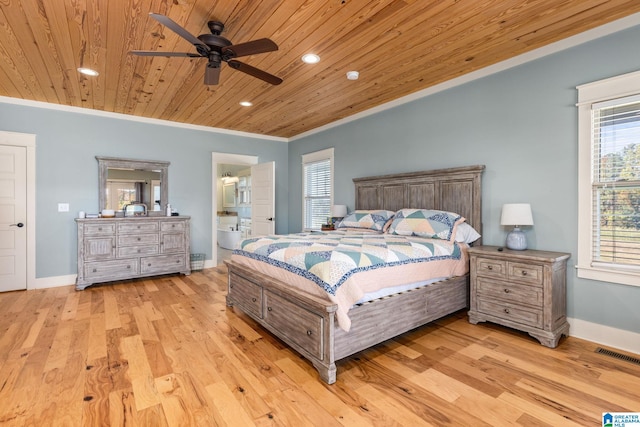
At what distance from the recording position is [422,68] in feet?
10.6

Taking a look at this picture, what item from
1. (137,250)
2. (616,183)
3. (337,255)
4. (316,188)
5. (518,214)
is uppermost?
(316,188)

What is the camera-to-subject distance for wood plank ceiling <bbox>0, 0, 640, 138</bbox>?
7.22ft

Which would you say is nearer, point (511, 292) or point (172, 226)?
point (511, 292)

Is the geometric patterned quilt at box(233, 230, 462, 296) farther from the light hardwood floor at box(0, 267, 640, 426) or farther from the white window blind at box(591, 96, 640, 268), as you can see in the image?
the white window blind at box(591, 96, 640, 268)

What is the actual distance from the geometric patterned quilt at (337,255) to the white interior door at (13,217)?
344cm

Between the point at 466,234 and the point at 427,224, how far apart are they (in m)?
0.42

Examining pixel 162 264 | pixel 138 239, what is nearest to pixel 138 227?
pixel 138 239

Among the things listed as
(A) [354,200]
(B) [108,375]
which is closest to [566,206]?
(A) [354,200]

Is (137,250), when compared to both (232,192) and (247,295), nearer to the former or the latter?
(247,295)

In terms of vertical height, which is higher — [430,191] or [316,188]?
[316,188]

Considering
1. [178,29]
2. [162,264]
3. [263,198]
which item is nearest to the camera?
[178,29]

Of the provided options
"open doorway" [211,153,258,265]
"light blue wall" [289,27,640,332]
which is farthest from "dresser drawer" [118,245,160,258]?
"light blue wall" [289,27,640,332]

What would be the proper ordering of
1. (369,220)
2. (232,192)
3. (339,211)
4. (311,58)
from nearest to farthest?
(311,58), (369,220), (339,211), (232,192)

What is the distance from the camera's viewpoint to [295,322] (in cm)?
233
